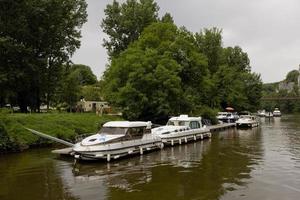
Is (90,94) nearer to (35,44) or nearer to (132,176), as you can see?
(35,44)

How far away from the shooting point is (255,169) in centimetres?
2372

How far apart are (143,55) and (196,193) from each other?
101 feet

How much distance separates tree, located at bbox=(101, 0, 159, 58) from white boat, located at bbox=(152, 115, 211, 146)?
2903 centimetres

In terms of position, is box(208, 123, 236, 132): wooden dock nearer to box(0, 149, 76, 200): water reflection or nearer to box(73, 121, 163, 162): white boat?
box(73, 121, 163, 162): white boat

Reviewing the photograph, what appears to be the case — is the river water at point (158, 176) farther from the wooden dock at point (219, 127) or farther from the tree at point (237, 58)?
the tree at point (237, 58)

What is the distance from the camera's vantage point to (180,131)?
124 ft

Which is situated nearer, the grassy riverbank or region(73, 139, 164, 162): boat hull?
region(73, 139, 164, 162): boat hull

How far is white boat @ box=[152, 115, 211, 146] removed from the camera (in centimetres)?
3548

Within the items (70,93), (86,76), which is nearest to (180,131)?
(70,93)

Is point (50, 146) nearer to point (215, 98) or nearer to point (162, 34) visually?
point (162, 34)

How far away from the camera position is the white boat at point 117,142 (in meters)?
25.3

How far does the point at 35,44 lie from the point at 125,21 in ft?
68.8

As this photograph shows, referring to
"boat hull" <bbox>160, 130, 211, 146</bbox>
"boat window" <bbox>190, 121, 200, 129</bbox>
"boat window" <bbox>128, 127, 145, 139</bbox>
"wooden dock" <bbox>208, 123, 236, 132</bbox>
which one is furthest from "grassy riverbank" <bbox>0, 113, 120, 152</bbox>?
"wooden dock" <bbox>208, 123, 236, 132</bbox>

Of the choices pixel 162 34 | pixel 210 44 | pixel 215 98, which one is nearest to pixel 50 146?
pixel 162 34
